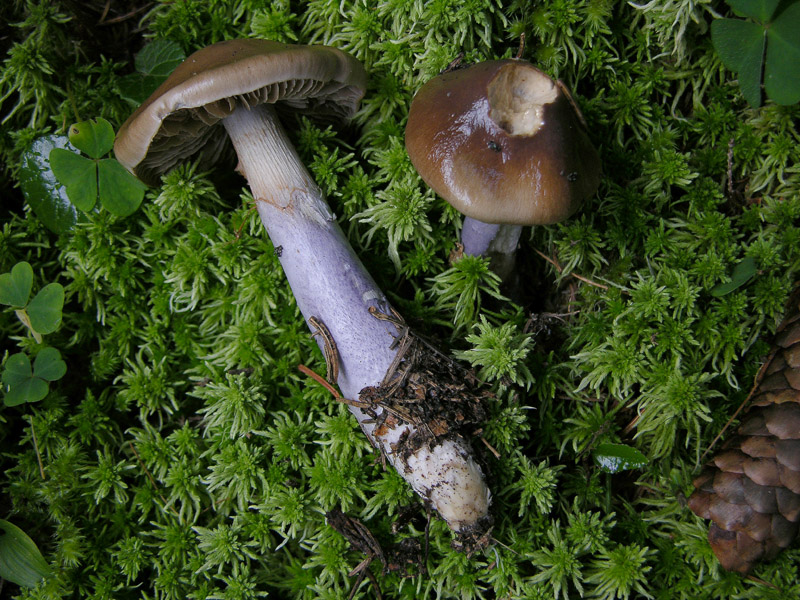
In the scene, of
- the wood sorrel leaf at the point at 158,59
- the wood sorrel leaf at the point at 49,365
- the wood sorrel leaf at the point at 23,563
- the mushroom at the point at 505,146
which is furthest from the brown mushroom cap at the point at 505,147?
the wood sorrel leaf at the point at 23,563

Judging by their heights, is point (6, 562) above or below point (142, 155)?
below

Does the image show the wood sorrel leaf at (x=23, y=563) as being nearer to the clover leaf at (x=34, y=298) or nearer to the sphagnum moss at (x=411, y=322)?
the sphagnum moss at (x=411, y=322)

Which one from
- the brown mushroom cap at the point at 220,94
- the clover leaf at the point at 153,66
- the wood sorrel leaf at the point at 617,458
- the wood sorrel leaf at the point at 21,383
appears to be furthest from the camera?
the clover leaf at the point at 153,66

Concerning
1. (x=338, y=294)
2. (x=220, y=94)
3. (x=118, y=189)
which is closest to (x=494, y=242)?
(x=338, y=294)

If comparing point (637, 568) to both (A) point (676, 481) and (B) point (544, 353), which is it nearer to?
(A) point (676, 481)

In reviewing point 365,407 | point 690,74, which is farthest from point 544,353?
point 690,74

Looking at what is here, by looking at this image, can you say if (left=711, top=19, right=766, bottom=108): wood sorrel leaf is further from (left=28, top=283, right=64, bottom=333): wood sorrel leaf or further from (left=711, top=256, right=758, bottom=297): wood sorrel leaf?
(left=28, top=283, right=64, bottom=333): wood sorrel leaf
